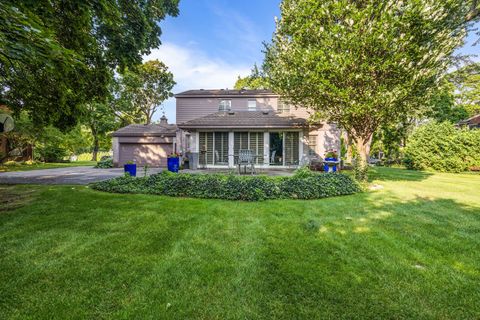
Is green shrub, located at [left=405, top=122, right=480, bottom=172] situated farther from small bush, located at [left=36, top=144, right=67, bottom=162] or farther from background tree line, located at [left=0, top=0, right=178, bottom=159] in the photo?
small bush, located at [left=36, top=144, right=67, bottom=162]

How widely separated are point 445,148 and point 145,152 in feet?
72.6

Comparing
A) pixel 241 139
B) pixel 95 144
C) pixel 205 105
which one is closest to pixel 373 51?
pixel 241 139

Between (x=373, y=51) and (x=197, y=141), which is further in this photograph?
(x=197, y=141)

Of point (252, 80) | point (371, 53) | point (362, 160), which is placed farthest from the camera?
point (252, 80)

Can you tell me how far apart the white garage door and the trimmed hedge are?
10.1 m

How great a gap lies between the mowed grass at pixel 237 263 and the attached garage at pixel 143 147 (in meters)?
12.3

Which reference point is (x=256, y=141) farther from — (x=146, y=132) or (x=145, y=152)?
(x=145, y=152)

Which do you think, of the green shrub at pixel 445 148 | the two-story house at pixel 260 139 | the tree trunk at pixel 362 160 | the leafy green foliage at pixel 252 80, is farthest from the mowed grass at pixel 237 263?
the leafy green foliage at pixel 252 80

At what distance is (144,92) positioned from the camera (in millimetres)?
31188

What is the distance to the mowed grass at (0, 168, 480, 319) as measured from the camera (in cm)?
207

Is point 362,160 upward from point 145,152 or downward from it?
downward

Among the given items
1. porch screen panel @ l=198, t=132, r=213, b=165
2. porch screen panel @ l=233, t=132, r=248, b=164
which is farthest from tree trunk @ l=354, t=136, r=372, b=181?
porch screen panel @ l=198, t=132, r=213, b=165

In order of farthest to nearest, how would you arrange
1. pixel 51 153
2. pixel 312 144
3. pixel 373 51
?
pixel 51 153
pixel 312 144
pixel 373 51

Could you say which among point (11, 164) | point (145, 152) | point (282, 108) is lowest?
point (11, 164)
